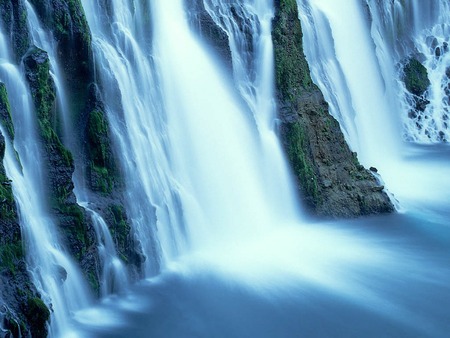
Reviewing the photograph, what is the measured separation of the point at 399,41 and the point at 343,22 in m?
5.28

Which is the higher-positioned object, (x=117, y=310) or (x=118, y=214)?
(x=118, y=214)

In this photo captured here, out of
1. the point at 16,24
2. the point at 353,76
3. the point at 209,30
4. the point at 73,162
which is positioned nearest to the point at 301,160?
the point at 209,30

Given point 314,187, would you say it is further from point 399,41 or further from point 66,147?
point 399,41

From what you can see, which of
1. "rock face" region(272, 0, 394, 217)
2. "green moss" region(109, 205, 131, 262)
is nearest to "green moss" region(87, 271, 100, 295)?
"green moss" region(109, 205, 131, 262)

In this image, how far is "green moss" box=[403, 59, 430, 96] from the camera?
24.5 m

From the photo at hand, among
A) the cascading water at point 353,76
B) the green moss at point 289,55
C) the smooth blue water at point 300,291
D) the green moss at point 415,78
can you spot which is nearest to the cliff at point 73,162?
the smooth blue water at point 300,291

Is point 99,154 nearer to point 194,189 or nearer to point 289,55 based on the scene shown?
point 194,189

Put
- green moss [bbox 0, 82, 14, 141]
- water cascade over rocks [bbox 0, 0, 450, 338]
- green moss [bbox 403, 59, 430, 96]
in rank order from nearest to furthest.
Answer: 1. green moss [bbox 0, 82, 14, 141]
2. water cascade over rocks [bbox 0, 0, 450, 338]
3. green moss [bbox 403, 59, 430, 96]

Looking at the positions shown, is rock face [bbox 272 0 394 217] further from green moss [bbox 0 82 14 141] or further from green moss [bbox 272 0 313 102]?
green moss [bbox 0 82 14 141]

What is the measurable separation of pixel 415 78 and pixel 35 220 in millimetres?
18517

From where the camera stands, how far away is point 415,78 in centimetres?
2466

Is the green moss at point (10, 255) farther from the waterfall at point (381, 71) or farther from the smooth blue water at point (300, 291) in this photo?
the waterfall at point (381, 71)

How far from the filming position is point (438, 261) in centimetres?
1212

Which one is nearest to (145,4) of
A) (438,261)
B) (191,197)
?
(191,197)
